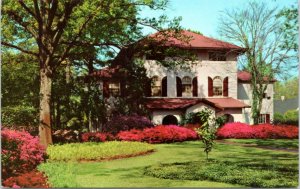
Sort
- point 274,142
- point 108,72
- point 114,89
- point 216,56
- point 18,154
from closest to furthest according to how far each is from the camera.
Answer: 1. point 18,154
2. point 274,142
3. point 216,56
4. point 108,72
5. point 114,89

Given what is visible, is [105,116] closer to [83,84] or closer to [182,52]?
[83,84]

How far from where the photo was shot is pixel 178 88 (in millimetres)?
30203

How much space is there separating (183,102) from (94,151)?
41.0 feet

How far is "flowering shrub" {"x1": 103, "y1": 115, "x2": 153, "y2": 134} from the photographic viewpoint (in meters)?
25.5

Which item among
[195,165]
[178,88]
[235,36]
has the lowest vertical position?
[195,165]

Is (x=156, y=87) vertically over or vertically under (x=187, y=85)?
under

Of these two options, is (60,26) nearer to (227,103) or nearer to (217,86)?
(227,103)

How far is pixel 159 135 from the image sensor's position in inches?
923

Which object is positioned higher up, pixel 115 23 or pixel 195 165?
pixel 115 23

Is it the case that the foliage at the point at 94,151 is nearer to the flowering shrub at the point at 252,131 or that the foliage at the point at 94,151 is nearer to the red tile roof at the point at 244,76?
the flowering shrub at the point at 252,131

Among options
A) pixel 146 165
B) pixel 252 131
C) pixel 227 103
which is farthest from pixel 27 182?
pixel 227 103

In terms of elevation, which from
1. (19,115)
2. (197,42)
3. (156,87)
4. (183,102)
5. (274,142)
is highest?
(197,42)

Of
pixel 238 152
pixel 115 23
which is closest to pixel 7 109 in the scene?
pixel 115 23

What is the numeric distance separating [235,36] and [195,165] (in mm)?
8978
